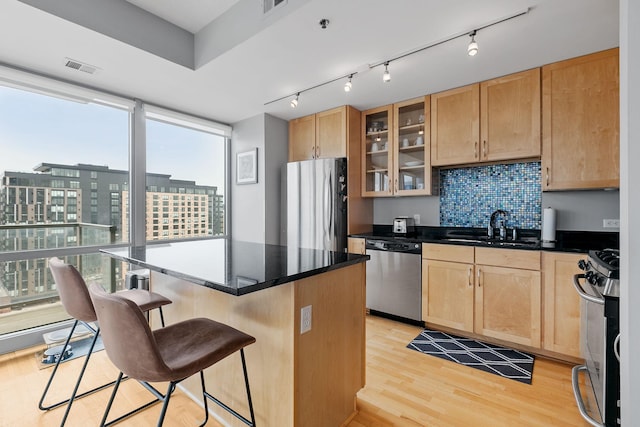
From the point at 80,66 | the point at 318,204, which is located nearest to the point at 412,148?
the point at 318,204

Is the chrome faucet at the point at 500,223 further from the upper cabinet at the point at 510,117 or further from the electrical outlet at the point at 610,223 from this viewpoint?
the electrical outlet at the point at 610,223

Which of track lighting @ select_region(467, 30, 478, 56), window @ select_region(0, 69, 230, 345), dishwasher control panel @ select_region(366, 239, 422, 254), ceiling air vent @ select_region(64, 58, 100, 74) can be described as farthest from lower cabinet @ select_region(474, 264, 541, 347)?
ceiling air vent @ select_region(64, 58, 100, 74)

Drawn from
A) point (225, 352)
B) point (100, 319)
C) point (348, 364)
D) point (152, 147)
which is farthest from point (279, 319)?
point (152, 147)

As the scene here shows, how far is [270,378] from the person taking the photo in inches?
57.0

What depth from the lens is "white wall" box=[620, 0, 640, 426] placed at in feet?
3.34

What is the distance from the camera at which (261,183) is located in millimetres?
3871

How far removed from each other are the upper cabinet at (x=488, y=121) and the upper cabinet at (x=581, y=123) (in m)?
0.10

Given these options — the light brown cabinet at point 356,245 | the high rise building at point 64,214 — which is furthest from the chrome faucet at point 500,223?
the high rise building at point 64,214

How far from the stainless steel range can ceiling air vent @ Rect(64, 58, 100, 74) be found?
12.3 ft

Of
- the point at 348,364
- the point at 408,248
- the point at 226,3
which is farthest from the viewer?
the point at 408,248

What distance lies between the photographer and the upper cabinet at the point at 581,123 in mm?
2244

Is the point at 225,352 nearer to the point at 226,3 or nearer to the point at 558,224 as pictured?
the point at 226,3

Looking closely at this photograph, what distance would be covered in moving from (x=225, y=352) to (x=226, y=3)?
2345 mm

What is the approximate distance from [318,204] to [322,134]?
2.91ft
